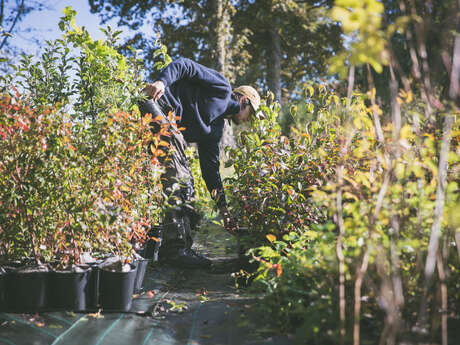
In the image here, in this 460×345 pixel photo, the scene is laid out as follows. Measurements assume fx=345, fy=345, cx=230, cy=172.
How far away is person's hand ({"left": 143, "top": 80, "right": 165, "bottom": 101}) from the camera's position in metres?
2.82

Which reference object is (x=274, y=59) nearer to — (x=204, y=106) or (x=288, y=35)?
(x=288, y=35)

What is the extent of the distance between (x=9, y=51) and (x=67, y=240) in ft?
37.6

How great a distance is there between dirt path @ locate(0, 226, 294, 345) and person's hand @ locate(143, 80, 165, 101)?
151 centimetres

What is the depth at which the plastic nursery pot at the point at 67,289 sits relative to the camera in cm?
192

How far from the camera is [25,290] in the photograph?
1891mm

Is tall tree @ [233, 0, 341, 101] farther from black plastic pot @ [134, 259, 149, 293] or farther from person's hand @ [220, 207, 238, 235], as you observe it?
black plastic pot @ [134, 259, 149, 293]

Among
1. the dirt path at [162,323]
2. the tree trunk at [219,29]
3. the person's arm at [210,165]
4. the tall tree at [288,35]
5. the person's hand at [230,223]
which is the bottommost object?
the dirt path at [162,323]

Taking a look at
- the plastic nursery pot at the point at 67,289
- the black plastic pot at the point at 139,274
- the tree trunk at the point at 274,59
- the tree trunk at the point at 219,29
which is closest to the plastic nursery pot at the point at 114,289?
the plastic nursery pot at the point at 67,289

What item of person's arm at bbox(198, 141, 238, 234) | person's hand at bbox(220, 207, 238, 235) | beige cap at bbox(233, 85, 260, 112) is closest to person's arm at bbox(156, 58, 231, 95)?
beige cap at bbox(233, 85, 260, 112)

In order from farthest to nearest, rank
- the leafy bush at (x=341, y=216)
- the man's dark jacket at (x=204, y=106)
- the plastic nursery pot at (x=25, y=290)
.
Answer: the man's dark jacket at (x=204, y=106) → the plastic nursery pot at (x=25, y=290) → the leafy bush at (x=341, y=216)

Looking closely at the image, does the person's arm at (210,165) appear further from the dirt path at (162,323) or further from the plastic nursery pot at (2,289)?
the plastic nursery pot at (2,289)

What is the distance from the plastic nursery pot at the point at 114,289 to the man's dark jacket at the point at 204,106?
1.42m

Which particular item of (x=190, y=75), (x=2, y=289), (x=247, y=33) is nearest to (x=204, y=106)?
(x=190, y=75)

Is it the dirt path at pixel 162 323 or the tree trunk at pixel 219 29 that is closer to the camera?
the dirt path at pixel 162 323
